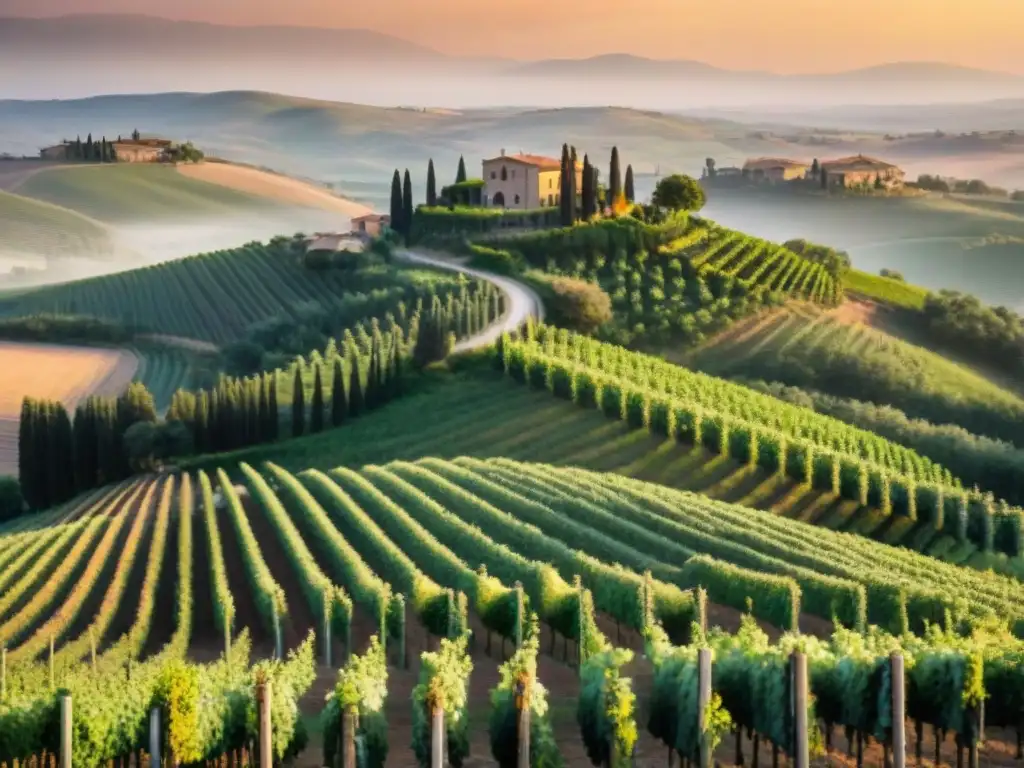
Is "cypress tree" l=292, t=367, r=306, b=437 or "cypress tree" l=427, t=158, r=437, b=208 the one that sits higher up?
"cypress tree" l=427, t=158, r=437, b=208

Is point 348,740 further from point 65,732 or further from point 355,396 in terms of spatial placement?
point 355,396

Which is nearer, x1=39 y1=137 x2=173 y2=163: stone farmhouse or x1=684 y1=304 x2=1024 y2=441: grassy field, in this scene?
x1=684 y1=304 x2=1024 y2=441: grassy field

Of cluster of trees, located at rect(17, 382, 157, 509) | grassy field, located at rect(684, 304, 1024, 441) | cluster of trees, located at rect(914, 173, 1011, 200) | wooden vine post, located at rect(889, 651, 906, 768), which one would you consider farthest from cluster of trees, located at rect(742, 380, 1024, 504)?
cluster of trees, located at rect(914, 173, 1011, 200)

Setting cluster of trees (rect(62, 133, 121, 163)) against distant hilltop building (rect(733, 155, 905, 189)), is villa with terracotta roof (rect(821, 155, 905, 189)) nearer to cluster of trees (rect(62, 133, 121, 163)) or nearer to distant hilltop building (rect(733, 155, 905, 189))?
distant hilltop building (rect(733, 155, 905, 189))

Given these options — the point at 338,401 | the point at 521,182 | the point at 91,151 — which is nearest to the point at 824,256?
the point at 521,182

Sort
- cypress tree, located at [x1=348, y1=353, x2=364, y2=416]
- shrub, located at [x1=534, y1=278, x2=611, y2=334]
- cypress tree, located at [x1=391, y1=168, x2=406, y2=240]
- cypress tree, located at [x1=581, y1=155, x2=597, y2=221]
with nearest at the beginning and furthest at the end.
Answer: cypress tree, located at [x1=348, y1=353, x2=364, y2=416]
shrub, located at [x1=534, y1=278, x2=611, y2=334]
cypress tree, located at [x1=581, y1=155, x2=597, y2=221]
cypress tree, located at [x1=391, y1=168, x2=406, y2=240]

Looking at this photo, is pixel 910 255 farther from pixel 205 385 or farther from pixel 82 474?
pixel 82 474
